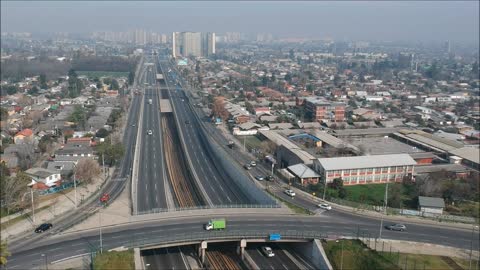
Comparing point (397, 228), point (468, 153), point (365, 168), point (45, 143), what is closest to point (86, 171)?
point (45, 143)

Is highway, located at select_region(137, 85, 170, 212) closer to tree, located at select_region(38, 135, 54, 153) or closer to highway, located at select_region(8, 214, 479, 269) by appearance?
highway, located at select_region(8, 214, 479, 269)

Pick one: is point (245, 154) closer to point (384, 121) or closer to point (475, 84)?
point (384, 121)

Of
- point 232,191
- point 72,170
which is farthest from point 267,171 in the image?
point 72,170

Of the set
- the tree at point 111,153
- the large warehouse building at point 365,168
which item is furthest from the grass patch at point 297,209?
the tree at point 111,153

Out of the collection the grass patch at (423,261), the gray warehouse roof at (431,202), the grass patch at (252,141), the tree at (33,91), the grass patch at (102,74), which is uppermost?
the grass patch at (102,74)

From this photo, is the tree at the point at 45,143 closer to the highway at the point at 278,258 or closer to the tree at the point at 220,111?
the tree at the point at 220,111
